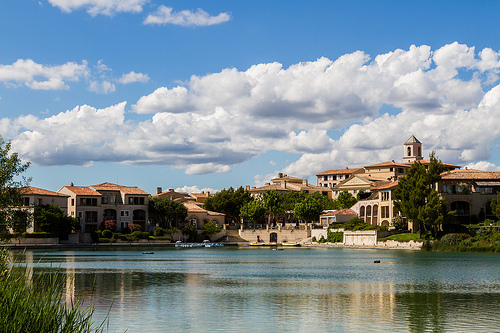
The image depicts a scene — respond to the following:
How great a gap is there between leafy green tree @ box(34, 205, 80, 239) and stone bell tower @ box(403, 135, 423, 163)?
4436 inches

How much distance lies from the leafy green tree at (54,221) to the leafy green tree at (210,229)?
31.7 metres

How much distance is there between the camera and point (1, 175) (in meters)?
43.5

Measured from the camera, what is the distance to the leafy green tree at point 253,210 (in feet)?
470

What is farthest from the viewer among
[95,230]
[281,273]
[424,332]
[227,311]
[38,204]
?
[95,230]

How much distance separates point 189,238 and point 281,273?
86.2 metres

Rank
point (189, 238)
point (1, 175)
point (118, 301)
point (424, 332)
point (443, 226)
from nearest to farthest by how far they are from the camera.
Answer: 1. point (424, 332)
2. point (118, 301)
3. point (1, 175)
4. point (443, 226)
5. point (189, 238)

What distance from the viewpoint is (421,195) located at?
95.8 metres

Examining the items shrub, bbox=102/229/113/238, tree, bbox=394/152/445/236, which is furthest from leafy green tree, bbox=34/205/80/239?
tree, bbox=394/152/445/236

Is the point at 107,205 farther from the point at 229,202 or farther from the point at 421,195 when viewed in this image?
the point at 421,195

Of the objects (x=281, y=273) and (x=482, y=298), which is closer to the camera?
(x=482, y=298)

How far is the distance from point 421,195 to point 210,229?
56.6m

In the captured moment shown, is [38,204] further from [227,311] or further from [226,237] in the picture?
[227,311]

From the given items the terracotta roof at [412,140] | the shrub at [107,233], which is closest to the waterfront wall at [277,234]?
the shrub at [107,233]

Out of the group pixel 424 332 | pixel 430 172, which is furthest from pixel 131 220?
pixel 424 332
